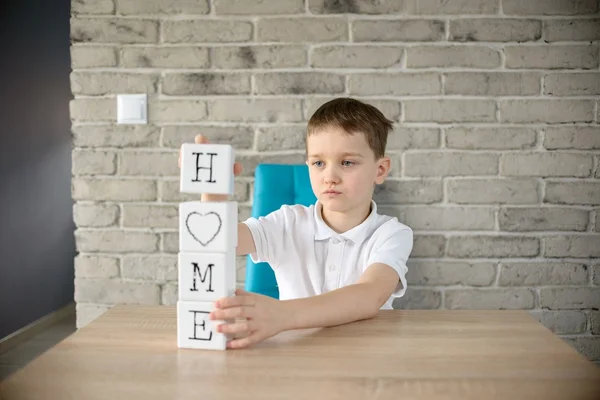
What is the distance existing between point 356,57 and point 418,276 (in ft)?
2.69

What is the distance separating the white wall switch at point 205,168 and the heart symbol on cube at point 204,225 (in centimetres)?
4

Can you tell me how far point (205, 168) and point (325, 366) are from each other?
1.10ft

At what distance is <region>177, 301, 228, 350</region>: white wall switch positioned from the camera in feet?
2.55

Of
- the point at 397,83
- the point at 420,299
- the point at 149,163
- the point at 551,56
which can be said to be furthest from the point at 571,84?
the point at 149,163

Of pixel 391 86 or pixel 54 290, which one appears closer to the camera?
pixel 391 86

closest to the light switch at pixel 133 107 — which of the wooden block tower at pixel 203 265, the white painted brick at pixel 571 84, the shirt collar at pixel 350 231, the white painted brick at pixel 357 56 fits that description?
the white painted brick at pixel 357 56

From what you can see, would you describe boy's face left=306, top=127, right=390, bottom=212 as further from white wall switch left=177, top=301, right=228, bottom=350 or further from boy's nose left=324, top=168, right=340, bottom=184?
white wall switch left=177, top=301, right=228, bottom=350

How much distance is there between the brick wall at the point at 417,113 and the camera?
189 cm

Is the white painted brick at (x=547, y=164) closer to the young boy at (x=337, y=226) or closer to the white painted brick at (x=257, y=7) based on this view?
the young boy at (x=337, y=226)

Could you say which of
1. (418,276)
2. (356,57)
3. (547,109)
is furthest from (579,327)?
(356,57)

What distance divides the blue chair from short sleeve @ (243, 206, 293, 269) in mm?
227

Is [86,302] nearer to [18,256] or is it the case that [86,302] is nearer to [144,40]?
[144,40]

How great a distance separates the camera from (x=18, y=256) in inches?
117

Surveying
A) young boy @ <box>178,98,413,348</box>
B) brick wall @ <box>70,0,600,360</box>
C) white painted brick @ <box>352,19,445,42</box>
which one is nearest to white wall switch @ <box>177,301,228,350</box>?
young boy @ <box>178,98,413,348</box>
